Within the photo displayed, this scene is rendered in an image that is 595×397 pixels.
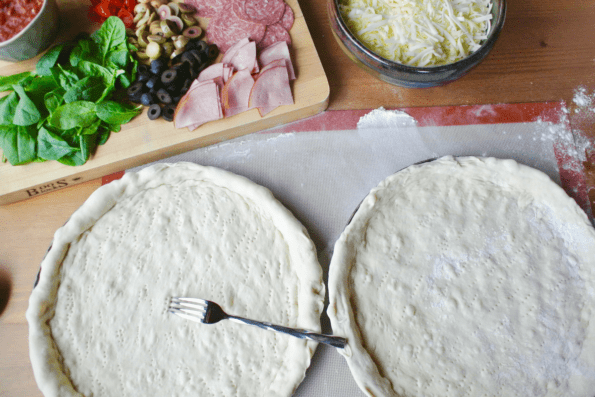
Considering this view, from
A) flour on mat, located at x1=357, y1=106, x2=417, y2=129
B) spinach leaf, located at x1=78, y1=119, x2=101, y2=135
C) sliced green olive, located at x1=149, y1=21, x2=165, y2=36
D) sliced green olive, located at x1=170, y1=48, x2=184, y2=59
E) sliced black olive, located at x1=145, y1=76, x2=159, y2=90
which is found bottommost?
flour on mat, located at x1=357, y1=106, x2=417, y2=129

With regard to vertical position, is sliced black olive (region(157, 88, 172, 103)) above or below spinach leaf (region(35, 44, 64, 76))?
below

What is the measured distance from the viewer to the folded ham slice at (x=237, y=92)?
1.88m

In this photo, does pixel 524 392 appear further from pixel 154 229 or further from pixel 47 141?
pixel 47 141

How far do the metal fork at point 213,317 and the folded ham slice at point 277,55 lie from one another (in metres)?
1.08

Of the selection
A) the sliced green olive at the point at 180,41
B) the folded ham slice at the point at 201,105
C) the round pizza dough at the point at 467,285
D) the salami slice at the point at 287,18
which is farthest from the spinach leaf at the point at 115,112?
the round pizza dough at the point at 467,285

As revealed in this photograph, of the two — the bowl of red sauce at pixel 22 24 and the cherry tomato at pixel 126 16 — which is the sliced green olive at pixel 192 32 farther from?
the bowl of red sauce at pixel 22 24

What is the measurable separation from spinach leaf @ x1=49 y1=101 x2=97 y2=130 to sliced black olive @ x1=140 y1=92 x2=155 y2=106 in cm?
21

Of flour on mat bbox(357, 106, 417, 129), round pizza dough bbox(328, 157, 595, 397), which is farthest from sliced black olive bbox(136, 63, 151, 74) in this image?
round pizza dough bbox(328, 157, 595, 397)

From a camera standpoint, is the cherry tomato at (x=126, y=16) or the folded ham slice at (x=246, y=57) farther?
the cherry tomato at (x=126, y=16)

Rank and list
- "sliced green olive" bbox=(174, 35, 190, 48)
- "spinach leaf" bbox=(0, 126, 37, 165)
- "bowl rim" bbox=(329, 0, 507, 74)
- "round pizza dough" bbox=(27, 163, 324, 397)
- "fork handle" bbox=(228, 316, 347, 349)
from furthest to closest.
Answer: "sliced green olive" bbox=(174, 35, 190, 48), "spinach leaf" bbox=(0, 126, 37, 165), "bowl rim" bbox=(329, 0, 507, 74), "round pizza dough" bbox=(27, 163, 324, 397), "fork handle" bbox=(228, 316, 347, 349)

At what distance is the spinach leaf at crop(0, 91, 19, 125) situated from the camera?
183 centimetres

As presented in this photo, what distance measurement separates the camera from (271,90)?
1878mm

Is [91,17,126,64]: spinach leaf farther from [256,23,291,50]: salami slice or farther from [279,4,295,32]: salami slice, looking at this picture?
[279,4,295,32]: salami slice

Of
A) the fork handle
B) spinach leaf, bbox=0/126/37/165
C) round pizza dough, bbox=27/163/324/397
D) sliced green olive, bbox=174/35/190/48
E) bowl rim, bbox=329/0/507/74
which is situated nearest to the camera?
the fork handle
